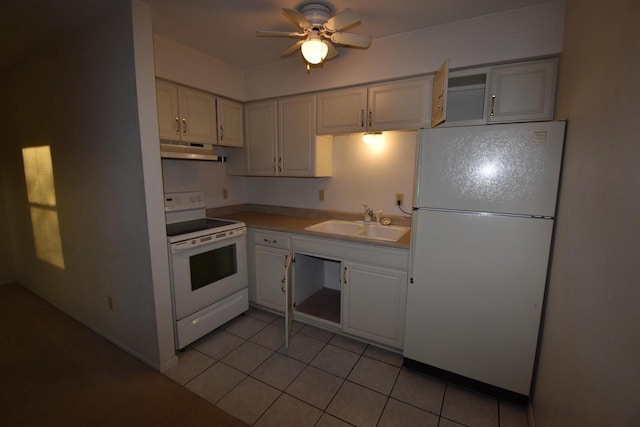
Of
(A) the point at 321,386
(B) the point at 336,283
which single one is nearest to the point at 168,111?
(B) the point at 336,283

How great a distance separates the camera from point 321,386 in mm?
1885

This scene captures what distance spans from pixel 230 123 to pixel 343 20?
169cm

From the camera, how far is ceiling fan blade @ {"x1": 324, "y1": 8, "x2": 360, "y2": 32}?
1.58 metres

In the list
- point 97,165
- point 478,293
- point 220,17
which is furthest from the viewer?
point 97,165

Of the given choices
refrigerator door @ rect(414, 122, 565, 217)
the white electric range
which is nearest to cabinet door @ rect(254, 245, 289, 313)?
the white electric range

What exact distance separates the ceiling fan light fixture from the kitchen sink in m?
1.36

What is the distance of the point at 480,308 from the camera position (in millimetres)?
1729

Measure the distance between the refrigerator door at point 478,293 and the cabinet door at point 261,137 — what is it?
1724 mm

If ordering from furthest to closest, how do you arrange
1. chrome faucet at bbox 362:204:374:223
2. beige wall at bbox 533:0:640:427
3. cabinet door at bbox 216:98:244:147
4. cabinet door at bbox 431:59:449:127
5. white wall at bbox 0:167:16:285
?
white wall at bbox 0:167:16:285 → cabinet door at bbox 216:98:244:147 → chrome faucet at bbox 362:204:374:223 → cabinet door at bbox 431:59:449:127 → beige wall at bbox 533:0:640:427

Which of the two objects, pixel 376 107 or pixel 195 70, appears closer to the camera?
pixel 376 107

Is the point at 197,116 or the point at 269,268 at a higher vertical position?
the point at 197,116

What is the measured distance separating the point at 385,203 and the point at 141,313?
2.25m

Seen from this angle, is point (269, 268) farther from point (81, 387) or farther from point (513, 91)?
point (513, 91)

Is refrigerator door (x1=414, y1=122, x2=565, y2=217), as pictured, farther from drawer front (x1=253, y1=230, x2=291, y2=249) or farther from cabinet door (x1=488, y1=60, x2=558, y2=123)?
drawer front (x1=253, y1=230, x2=291, y2=249)
